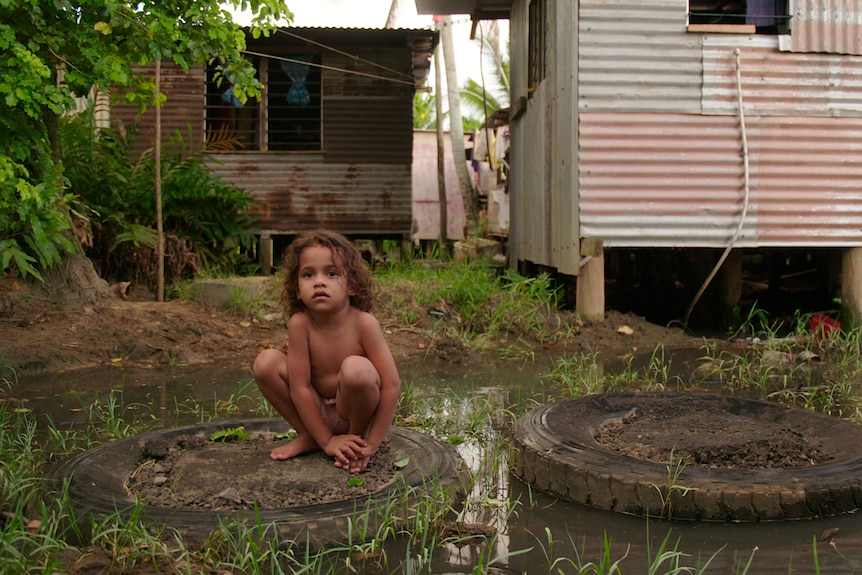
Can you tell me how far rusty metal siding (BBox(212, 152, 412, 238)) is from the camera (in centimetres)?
1166

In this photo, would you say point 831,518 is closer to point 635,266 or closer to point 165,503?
point 165,503

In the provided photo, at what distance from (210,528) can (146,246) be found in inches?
268

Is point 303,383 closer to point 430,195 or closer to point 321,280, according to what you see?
point 321,280

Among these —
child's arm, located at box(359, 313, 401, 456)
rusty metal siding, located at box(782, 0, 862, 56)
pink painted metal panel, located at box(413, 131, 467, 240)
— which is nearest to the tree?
child's arm, located at box(359, 313, 401, 456)

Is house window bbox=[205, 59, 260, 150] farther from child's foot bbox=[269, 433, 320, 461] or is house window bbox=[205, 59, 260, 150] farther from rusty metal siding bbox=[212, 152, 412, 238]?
child's foot bbox=[269, 433, 320, 461]

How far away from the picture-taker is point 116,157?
391 inches

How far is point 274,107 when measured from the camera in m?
11.8

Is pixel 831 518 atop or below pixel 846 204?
below

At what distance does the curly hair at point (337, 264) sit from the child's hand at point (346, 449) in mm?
516

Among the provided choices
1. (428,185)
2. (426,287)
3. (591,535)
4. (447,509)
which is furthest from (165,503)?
(428,185)

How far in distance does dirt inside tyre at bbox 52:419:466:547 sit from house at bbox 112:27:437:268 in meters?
8.45

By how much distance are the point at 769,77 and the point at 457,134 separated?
29.0 feet

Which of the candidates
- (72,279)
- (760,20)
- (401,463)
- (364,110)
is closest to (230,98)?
(364,110)

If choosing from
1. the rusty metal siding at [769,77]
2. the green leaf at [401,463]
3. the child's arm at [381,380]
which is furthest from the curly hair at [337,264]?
the rusty metal siding at [769,77]
